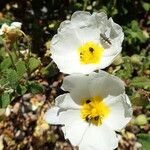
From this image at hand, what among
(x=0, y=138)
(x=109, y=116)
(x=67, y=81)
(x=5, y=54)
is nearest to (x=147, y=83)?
(x=109, y=116)

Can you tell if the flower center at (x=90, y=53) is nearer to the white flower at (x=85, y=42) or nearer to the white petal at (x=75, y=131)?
the white flower at (x=85, y=42)

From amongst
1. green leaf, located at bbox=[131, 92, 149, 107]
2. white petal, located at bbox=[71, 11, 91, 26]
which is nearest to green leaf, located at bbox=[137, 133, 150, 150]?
green leaf, located at bbox=[131, 92, 149, 107]

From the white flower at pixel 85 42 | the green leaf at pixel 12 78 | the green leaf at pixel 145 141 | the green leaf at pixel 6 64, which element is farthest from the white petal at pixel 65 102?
the green leaf at pixel 6 64

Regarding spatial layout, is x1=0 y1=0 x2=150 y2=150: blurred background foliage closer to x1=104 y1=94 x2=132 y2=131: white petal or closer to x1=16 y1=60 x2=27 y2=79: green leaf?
x1=16 y1=60 x2=27 y2=79: green leaf

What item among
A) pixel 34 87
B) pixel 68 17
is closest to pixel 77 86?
pixel 34 87

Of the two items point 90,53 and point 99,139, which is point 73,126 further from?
point 90,53

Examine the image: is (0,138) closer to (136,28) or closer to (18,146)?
(18,146)

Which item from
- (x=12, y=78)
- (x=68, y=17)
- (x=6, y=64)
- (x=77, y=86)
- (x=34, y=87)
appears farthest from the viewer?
(x=68, y=17)
